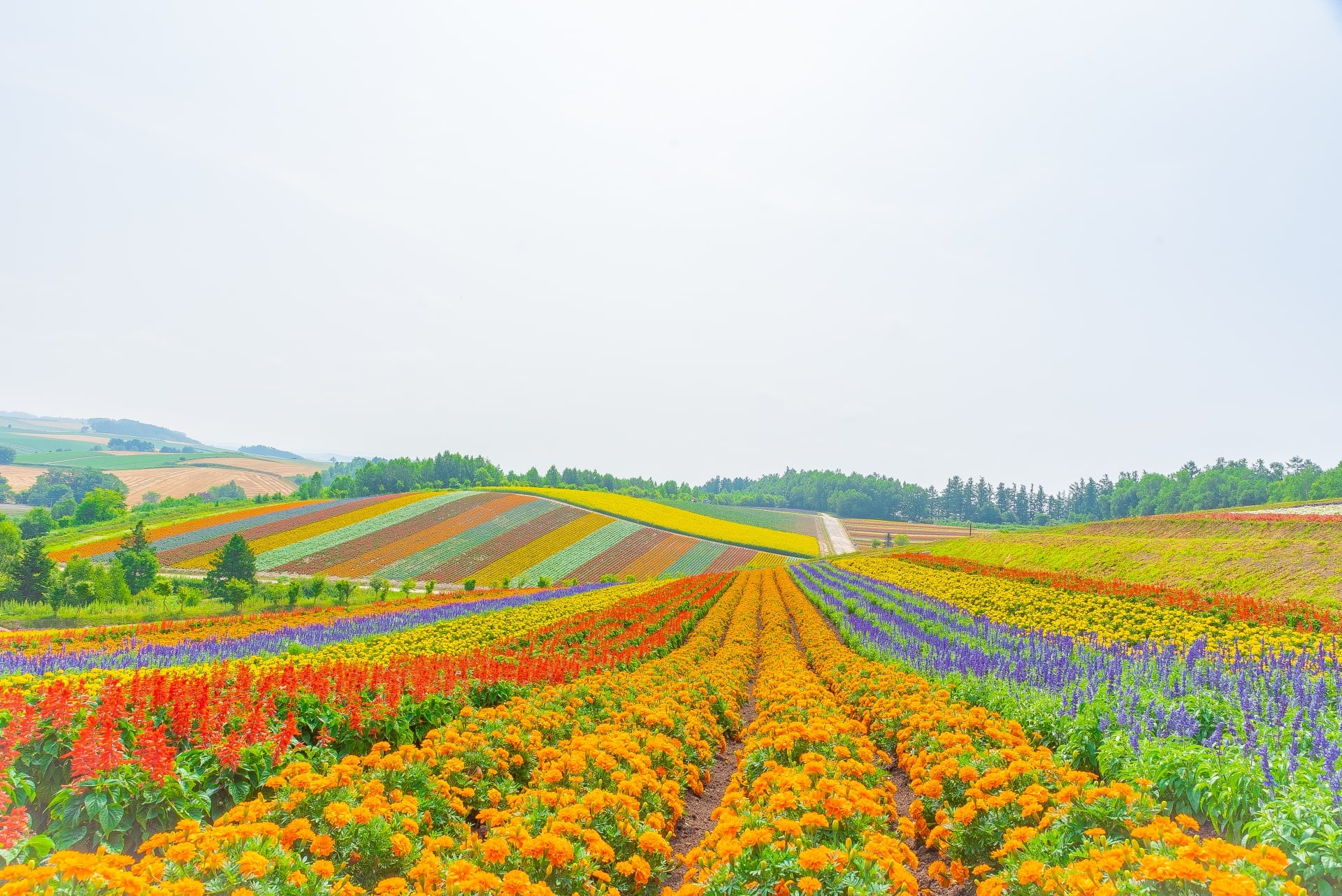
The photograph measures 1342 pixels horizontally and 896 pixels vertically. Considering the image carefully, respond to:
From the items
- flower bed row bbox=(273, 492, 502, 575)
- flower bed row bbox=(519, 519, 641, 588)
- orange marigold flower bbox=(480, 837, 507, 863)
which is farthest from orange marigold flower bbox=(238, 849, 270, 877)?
flower bed row bbox=(273, 492, 502, 575)

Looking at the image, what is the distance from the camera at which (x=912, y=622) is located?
18.5 meters

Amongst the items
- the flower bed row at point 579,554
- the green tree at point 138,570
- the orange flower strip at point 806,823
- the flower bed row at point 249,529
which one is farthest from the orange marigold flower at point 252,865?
the flower bed row at point 249,529

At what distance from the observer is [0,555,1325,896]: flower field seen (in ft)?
12.4

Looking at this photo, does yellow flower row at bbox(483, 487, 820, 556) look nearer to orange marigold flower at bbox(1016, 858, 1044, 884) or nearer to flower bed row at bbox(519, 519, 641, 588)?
flower bed row at bbox(519, 519, 641, 588)

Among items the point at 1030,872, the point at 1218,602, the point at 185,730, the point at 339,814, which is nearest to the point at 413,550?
the point at 185,730

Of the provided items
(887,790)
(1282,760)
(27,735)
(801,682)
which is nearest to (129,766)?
(27,735)

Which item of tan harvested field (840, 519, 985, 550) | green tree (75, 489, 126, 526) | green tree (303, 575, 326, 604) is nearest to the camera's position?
green tree (303, 575, 326, 604)

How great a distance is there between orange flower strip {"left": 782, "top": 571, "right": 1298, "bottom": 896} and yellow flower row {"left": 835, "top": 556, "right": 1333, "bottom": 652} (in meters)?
8.23

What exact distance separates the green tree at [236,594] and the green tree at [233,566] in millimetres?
2719

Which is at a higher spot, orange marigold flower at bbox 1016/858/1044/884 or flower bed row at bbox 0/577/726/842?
orange marigold flower at bbox 1016/858/1044/884

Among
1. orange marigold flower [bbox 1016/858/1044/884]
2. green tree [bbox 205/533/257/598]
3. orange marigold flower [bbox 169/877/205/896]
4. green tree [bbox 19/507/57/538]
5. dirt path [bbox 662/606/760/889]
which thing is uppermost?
orange marigold flower [bbox 1016/858/1044/884]

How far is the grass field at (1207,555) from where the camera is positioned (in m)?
21.9

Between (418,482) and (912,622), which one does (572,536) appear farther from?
(418,482)

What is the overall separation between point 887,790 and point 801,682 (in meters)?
4.55
